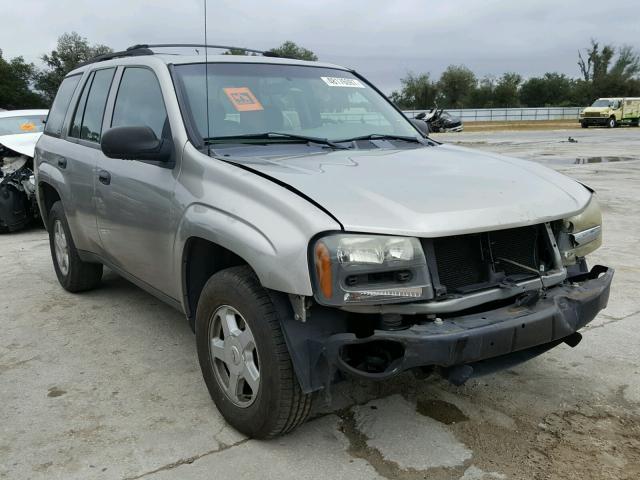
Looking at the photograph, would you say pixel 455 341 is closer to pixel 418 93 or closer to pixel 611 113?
pixel 611 113

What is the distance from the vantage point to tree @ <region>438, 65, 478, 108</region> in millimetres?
81688

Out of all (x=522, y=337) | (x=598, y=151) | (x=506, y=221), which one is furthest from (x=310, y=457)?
(x=598, y=151)

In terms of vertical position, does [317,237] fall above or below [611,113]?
below

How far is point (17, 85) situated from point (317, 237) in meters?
74.3

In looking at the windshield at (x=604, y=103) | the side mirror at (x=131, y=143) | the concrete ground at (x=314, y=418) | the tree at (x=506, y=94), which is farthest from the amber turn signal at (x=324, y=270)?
the tree at (x=506, y=94)

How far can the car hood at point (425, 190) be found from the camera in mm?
2494

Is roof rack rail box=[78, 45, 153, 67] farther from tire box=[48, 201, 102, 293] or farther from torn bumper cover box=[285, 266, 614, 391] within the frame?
torn bumper cover box=[285, 266, 614, 391]

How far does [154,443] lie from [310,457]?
29.7 inches

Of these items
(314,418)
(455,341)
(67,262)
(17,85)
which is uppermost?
(17,85)

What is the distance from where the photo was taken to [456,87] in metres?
82.1

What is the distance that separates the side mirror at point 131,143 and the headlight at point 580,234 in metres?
2.12

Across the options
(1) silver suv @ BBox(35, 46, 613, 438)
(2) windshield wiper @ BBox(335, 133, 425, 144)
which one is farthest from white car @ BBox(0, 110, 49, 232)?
(2) windshield wiper @ BBox(335, 133, 425, 144)

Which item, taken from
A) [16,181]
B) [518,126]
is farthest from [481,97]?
[16,181]

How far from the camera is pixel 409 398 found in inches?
132
